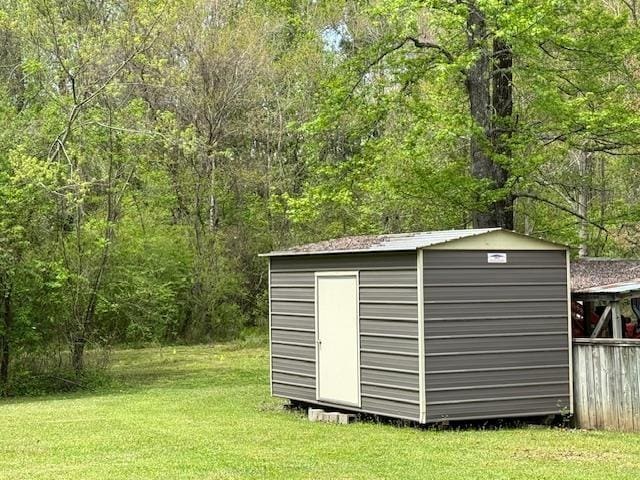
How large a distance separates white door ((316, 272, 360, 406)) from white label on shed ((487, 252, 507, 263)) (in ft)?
5.85

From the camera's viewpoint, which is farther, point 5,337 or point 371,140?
point 371,140

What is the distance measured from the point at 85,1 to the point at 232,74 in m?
5.46

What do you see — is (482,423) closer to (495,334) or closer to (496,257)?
(495,334)

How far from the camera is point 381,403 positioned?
→ 1252cm

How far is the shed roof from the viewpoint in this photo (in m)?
12.1

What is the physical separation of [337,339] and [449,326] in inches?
74.5

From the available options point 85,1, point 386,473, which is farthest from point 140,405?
point 85,1

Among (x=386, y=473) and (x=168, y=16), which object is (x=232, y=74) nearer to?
(x=168, y=16)

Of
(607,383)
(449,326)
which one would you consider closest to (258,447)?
(449,326)

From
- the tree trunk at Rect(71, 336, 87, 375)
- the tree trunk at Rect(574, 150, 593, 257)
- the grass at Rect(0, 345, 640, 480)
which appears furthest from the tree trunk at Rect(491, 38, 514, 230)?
the tree trunk at Rect(71, 336, 87, 375)

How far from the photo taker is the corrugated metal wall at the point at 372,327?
39.6 feet

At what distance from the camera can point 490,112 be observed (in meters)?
18.8

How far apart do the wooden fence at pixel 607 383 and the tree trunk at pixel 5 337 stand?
34.9 ft

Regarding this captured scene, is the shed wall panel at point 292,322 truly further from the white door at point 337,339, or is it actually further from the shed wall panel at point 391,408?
the shed wall panel at point 391,408
